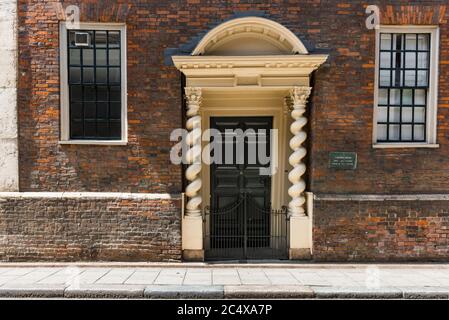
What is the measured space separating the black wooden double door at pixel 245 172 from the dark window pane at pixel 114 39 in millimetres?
2699

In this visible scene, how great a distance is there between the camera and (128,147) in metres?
6.80

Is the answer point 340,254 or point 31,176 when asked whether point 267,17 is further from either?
point 31,176

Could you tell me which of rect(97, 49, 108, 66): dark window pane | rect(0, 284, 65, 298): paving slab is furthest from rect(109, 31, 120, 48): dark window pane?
rect(0, 284, 65, 298): paving slab

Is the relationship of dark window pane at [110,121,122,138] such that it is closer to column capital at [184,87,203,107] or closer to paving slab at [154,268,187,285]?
column capital at [184,87,203,107]

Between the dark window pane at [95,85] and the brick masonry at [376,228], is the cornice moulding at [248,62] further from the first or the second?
the brick masonry at [376,228]

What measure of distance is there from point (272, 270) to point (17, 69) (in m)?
6.84

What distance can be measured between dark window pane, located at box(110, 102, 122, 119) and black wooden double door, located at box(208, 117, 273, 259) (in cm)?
216

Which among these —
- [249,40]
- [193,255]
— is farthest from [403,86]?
[193,255]

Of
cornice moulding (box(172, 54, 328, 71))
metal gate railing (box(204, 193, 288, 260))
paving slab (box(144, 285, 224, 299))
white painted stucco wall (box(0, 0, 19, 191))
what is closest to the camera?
paving slab (box(144, 285, 224, 299))

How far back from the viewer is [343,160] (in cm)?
675

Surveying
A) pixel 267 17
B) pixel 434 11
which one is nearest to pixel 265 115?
pixel 267 17

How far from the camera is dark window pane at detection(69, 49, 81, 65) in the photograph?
6.94 m

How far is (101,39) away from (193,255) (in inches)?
201

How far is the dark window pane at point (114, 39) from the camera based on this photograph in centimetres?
689
